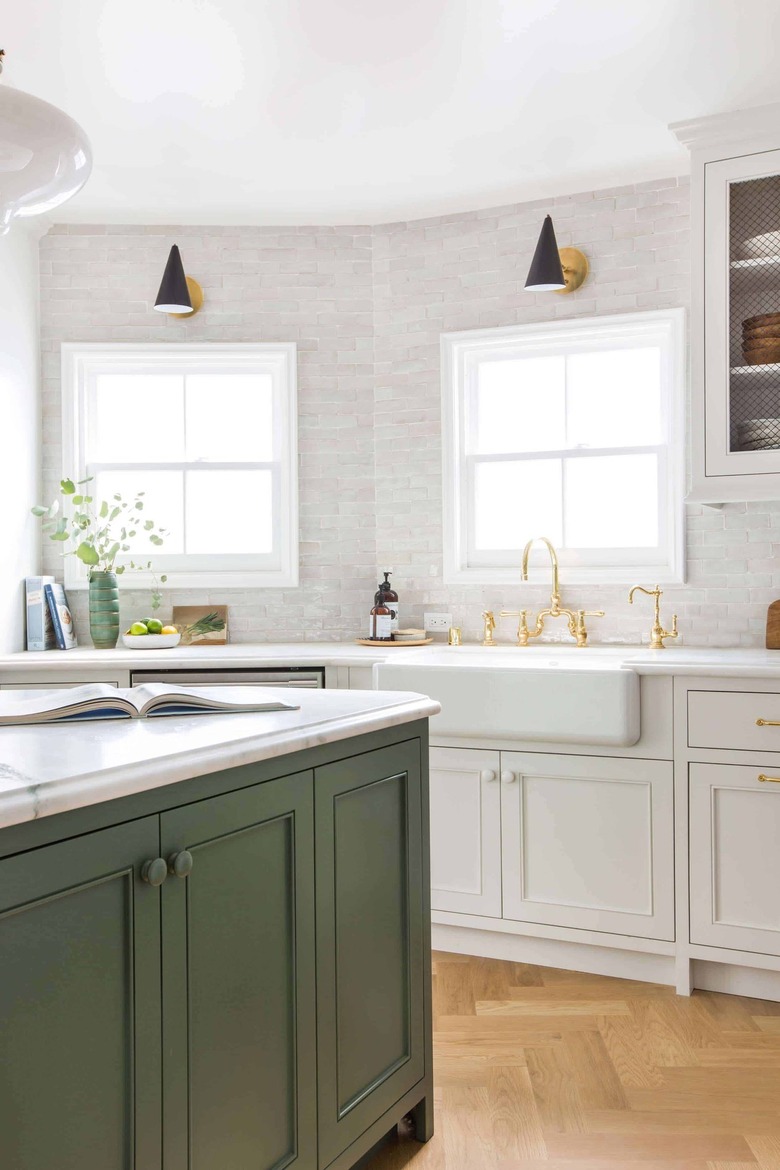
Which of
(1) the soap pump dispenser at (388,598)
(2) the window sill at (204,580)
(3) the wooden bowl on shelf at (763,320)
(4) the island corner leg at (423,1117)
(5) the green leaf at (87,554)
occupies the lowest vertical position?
(4) the island corner leg at (423,1117)

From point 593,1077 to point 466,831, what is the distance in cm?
92

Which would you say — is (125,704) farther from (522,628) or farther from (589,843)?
(522,628)

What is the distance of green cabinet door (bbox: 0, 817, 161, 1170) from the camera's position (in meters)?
1.27

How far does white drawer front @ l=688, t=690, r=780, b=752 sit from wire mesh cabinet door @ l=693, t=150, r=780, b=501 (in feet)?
2.28

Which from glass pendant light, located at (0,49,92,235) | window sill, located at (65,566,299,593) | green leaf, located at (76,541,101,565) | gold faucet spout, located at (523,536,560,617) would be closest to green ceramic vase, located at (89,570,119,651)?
green leaf, located at (76,541,101,565)

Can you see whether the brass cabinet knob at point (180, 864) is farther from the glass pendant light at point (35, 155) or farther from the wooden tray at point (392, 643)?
the wooden tray at point (392, 643)

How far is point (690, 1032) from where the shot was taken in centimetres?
285

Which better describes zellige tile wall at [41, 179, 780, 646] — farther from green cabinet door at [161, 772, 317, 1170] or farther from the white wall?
green cabinet door at [161, 772, 317, 1170]

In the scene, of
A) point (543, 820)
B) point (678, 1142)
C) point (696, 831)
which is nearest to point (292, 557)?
point (543, 820)

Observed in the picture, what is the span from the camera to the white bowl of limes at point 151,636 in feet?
13.1

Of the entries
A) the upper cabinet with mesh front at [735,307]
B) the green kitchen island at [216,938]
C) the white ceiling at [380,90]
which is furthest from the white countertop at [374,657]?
the white ceiling at [380,90]

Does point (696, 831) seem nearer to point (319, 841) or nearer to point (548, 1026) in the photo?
point (548, 1026)

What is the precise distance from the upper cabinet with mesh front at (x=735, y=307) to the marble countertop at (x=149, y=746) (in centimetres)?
169

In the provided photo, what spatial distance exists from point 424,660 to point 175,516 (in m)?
1.42
